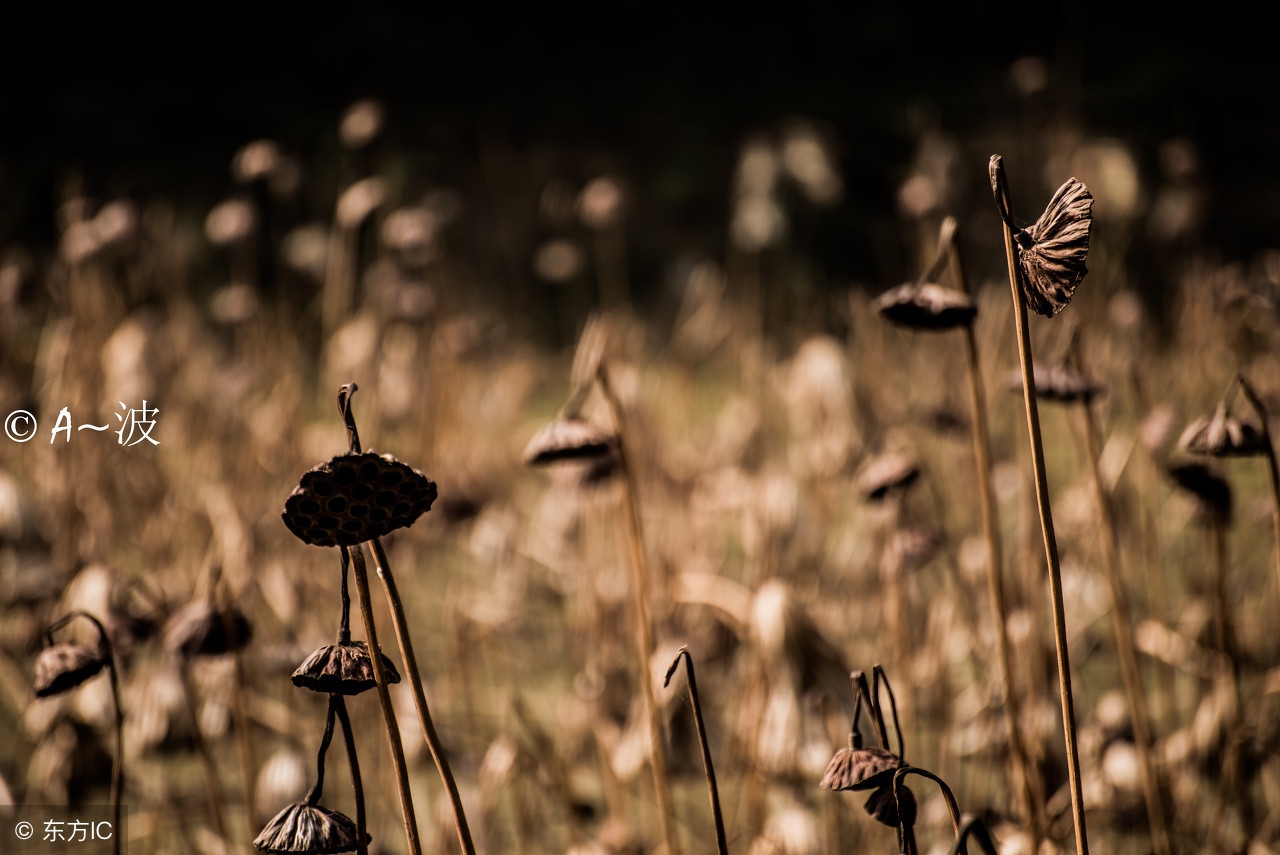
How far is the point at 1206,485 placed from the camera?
0.69 meters

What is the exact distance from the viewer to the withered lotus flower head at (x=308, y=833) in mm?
409

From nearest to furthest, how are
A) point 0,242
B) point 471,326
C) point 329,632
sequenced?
1. point 329,632
2. point 471,326
3. point 0,242

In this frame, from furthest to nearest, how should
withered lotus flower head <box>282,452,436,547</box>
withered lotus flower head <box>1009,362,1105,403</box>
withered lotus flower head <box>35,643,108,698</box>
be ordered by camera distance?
withered lotus flower head <box>1009,362,1105,403</box>, withered lotus flower head <box>35,643,108,698</box>, withered lotus flower head <box>282,452,436,547</box>

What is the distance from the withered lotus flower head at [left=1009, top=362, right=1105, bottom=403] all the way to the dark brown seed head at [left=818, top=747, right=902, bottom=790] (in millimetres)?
285

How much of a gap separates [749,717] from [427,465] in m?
0.74

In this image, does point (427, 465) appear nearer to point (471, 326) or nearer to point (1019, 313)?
point (471, 326)

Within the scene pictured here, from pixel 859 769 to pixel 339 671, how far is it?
0.74ft

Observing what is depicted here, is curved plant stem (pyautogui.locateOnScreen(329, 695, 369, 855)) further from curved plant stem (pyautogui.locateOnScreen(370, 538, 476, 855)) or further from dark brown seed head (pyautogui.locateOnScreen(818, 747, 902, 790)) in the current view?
dark brown seed head (pyautogui.locateOnScreen(818, 747, 902, 790))

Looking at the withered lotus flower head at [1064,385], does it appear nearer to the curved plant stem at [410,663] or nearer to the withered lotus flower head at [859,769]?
the withered lotus flower head at [859,769]

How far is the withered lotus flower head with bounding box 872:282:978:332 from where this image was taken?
20.3 inches

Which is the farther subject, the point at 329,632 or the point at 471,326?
the point at 471,326

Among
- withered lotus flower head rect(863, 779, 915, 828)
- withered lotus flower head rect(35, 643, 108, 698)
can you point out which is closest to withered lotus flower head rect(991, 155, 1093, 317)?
withered lotus flower head rect(863, 779, 915, 828)

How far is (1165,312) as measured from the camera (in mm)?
3607

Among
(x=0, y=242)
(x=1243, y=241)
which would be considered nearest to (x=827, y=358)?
(x=0, y=242)
